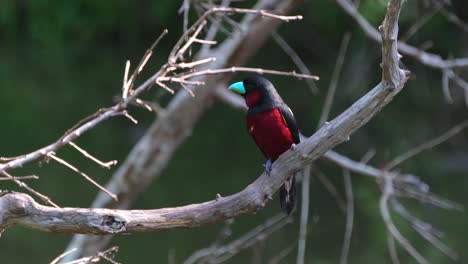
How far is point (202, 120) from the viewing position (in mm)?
11992

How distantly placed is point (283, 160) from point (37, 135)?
28.3 ft

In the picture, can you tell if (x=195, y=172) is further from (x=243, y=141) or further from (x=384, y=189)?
(x=384, y=189)

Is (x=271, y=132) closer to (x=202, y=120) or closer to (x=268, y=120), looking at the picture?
(x=268, y=120)

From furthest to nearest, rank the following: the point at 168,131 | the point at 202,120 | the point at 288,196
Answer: the point at 202,120, the point at 168,131, the point at 288,196

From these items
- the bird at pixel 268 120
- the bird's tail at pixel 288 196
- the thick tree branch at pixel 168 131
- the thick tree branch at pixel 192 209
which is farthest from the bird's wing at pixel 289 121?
the thick tree branch at pixel 168 131

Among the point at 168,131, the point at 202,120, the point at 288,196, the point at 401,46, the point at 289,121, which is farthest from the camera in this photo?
the point at 202,120

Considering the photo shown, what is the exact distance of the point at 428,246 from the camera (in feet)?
24.9

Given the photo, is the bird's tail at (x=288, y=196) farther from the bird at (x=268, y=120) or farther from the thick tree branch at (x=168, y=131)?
the thick tree branch at (x=168, y=131)

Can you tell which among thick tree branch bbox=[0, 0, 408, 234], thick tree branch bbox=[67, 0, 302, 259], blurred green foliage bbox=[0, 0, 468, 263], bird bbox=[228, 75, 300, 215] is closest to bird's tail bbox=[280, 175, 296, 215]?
bird bbox=[228, 75, 300, 215]

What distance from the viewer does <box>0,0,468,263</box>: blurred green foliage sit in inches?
310

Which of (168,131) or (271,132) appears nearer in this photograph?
(271,132)

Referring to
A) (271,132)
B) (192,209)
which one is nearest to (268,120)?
(271,132)

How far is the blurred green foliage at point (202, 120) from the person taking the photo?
25.8 ft

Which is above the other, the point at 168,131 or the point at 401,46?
the point at 168,131
